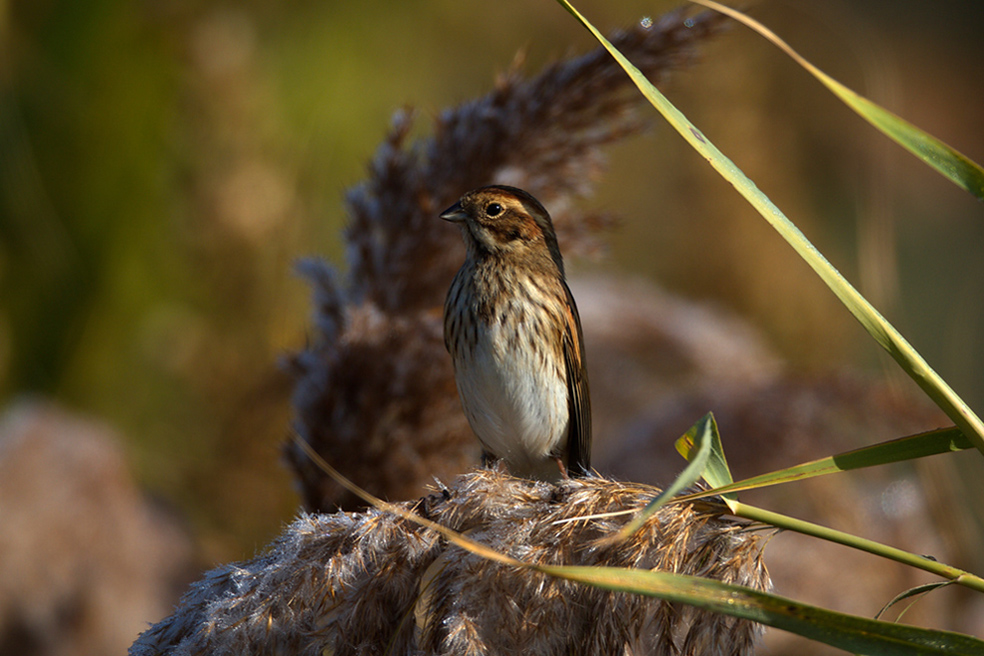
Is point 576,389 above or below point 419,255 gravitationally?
below

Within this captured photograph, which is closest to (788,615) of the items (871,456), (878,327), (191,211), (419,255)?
(871,456)

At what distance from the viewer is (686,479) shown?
860 mm

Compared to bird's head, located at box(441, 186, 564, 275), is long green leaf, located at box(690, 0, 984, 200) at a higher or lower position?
lower

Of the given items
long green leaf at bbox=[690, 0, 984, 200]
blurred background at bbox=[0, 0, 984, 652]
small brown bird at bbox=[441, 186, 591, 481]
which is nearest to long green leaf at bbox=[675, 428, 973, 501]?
long green leaf at bbox=[690, 0, 984, 200]

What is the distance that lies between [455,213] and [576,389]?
1.93 feet

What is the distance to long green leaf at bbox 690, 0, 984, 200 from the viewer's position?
3.34 feet

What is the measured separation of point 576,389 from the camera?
2.28 meters

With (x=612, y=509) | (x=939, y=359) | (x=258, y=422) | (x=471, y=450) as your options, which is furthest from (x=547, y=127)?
(x=939, y=359)

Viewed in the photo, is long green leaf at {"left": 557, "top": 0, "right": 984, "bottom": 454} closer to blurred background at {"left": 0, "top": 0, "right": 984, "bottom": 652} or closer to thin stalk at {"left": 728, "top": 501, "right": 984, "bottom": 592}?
thin stalk at {"left": 728, "top": 501, "right": 984, "bottom": 592}

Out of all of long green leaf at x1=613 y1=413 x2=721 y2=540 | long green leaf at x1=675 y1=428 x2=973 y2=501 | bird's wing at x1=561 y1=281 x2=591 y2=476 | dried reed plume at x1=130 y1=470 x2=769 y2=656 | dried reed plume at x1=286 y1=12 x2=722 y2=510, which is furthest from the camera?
bird's wing at x1=561 y1=281 x2=591 y2=476

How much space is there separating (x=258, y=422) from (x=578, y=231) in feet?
4.55

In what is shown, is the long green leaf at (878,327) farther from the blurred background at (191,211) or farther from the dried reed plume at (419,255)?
the dried reed plume at (419,255)

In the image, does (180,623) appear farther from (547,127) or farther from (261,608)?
(547,127)

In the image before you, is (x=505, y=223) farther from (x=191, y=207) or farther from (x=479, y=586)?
(x=191, y=207)
